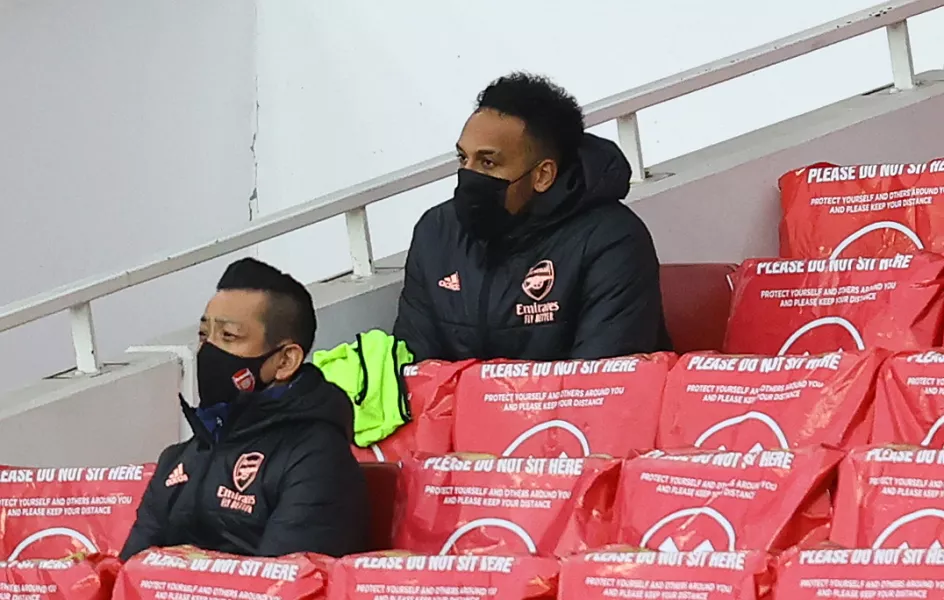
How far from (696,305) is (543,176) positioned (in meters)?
0.42

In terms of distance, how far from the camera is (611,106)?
12.5ft

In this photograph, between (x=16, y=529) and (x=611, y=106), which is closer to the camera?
(x=16, y=529)

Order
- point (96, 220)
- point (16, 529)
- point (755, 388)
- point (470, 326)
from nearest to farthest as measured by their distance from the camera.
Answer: point (755, 388)
point (16, 529)
point (470, 326)
point (96, 220)

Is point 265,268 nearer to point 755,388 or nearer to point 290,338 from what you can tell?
point 290,338

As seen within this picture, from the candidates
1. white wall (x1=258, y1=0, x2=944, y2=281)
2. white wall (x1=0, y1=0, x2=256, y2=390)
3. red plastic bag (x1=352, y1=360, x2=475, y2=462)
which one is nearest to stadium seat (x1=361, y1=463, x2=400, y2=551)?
red plastic bag (x1=352, y1=360, x2=475, y2=462)

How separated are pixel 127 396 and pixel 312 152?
2.74 m

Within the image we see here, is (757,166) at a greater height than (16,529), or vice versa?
(757,166)

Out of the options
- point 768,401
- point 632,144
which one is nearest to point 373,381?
point 768,401

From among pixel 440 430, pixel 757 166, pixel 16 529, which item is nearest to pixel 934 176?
pixel 757 166

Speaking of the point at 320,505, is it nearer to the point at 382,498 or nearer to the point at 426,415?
the point at 382,498

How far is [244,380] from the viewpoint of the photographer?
268cm

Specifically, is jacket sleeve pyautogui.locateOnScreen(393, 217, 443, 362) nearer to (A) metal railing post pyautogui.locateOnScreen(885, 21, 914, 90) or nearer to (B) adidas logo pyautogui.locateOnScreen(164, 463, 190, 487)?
(B) adidas logo pyautogui.locateOnScreen(164, 463, 190, 487)

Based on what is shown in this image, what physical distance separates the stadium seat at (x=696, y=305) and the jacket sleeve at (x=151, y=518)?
1.04 meters

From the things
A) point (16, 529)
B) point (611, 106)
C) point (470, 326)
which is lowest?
point (16, 529)
